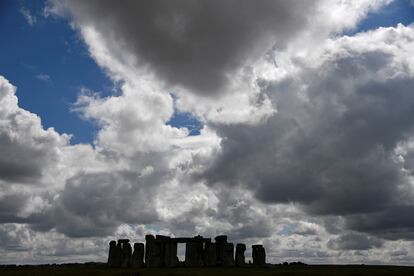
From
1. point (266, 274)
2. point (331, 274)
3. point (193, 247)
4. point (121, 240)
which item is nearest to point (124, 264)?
point (121, 240)

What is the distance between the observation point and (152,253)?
195ft

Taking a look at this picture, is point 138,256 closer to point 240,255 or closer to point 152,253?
point 152,253

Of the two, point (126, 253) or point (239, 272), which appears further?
point (126, 253)

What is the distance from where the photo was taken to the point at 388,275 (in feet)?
132

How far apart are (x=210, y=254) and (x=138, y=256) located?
854 centimetres

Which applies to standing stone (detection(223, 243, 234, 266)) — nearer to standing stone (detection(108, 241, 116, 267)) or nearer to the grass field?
the grass field

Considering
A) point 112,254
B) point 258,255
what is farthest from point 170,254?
point 258,255

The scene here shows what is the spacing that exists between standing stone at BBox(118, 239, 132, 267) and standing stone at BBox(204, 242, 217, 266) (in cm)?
910

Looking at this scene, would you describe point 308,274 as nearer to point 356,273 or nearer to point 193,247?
point 356,273

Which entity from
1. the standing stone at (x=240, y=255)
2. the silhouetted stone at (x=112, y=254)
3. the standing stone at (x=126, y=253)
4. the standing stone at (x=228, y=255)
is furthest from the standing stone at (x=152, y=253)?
the standing stone at (x=240, y=255)

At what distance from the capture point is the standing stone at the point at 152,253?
5888 centimetres

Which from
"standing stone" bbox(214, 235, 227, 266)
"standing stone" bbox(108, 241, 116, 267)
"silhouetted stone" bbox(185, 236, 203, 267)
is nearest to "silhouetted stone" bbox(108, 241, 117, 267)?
"standing stone" bbox(108, 241, 116, 267)

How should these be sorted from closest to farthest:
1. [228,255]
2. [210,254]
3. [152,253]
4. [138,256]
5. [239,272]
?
[239,272] < [228,255] < [210,254] < [152,253] < [138,256]

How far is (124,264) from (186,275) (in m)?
20.9
